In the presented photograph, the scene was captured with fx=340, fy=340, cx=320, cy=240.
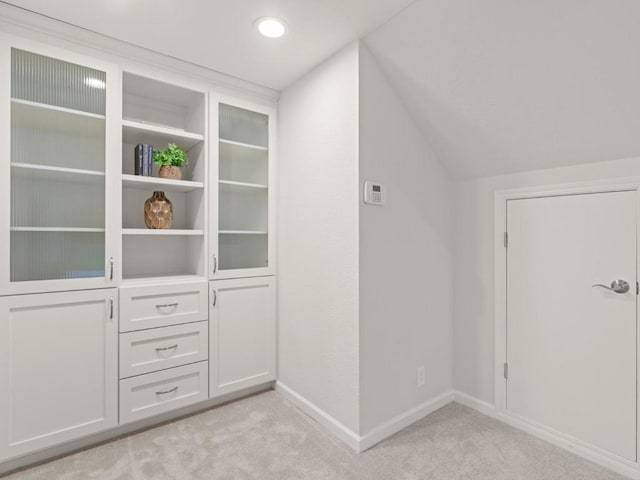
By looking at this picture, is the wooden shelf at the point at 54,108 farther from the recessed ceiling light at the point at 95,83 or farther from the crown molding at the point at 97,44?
the crown molding at the point at 97,44

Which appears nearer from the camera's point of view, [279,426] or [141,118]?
[279,426]

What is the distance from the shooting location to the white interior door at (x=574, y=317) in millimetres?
1815

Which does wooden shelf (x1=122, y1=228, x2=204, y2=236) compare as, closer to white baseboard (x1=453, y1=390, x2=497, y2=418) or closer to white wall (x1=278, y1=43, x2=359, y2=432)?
white wall (x1=278, y1=43, x2=359, y2=432)

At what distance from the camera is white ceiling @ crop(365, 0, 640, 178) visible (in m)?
1.50

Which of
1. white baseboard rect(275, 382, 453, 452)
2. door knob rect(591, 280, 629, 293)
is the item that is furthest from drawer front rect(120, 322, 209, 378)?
door knob rect(591, 280, 629, 293)

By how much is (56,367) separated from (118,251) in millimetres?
712

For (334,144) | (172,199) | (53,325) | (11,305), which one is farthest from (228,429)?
(334,144)

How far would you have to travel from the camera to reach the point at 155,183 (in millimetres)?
2297

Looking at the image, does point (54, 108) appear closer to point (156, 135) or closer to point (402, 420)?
point (156, 135)

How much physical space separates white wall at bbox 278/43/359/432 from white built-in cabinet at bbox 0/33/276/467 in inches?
7.9

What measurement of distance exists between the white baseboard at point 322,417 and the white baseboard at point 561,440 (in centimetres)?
102

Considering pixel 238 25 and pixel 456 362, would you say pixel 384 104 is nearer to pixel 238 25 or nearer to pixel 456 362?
pixel 238 25

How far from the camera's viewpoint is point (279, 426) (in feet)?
7.29

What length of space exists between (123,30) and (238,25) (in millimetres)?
679
